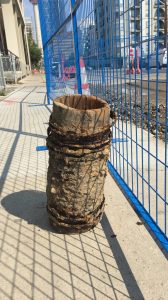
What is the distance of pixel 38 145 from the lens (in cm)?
578

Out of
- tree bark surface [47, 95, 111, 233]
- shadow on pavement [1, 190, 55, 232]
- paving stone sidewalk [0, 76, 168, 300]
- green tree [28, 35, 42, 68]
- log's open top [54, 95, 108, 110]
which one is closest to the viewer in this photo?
paving stone sidewalk [0, 76, 168, 300]

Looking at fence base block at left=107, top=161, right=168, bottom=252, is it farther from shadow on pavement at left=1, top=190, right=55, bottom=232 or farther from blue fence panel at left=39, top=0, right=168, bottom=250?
shadow on pavement at left=1, top=190, right=55, bottom=232

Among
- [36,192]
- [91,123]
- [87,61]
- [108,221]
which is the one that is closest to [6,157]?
[36,192]

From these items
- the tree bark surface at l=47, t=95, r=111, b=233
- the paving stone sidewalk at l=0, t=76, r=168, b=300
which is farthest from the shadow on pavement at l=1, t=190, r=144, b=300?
the tree bark surface at l=47, t=95, r=111, b=233

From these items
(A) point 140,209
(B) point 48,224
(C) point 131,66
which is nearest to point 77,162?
(B) point 48,224

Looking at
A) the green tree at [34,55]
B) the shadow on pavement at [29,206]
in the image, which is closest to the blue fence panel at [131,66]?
the shadow on pavement at [29,206]

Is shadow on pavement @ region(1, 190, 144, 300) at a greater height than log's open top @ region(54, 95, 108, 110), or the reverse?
log's open top @ region(54, 95, 108, 110)

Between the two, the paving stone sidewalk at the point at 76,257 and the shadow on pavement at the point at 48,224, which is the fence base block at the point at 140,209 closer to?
the paving stone sidewalk at the point at 76,257

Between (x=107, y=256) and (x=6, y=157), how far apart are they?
305 centimetres

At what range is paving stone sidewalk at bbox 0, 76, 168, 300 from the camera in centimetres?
225

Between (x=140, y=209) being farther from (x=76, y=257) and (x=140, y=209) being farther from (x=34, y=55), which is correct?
(x=34, y=55)

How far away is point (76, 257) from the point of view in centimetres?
260

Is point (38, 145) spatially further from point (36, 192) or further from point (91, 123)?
point (91, 123)

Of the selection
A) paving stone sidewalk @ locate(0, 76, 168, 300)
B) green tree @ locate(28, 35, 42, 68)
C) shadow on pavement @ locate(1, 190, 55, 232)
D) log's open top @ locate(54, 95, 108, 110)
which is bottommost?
paving stone sidewalk @ locate(0, 76, 168, 300)
